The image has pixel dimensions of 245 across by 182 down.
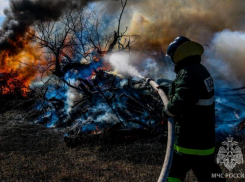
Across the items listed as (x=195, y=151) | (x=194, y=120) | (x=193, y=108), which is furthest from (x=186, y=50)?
(x=195, y=151)

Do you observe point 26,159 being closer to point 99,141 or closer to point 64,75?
point 99,141

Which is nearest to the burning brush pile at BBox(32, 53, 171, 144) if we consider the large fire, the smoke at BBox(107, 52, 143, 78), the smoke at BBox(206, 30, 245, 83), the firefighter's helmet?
the smoke at BBox(107, 52, 143, 78)

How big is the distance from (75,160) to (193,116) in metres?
2.90

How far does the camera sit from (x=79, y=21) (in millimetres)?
11469

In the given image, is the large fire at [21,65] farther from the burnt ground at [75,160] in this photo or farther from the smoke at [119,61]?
the burnt ground at [75,160]

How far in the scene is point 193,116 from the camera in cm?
244

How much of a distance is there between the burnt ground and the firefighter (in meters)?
1.46

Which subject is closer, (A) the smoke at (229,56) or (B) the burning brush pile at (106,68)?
(B) the burning brush pile at (106,68)

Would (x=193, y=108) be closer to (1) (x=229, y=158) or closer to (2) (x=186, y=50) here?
(2) (x=186, y=50)

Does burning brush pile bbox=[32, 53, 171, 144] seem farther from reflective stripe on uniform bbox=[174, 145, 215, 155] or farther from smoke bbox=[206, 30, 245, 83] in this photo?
smoke bbox=[206, 30, 245, 83]

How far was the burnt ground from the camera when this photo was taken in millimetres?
3912

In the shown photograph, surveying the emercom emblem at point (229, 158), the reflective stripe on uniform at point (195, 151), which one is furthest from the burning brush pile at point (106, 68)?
the reflective stripe on uniform at point (195, 151)

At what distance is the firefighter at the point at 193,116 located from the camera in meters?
2.36

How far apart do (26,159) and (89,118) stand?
88.1 inches
